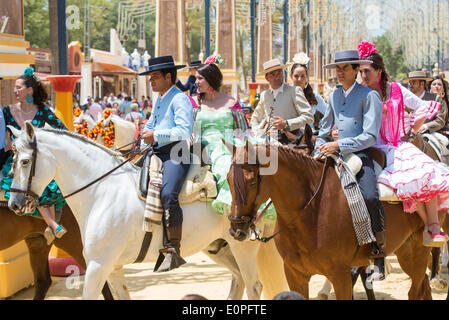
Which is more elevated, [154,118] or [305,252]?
[154,118]

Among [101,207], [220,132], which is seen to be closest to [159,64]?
[220,132]

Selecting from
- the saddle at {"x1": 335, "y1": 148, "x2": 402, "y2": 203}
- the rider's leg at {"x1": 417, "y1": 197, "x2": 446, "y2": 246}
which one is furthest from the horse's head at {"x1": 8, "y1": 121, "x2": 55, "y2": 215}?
the rider's leg at {"x1": 417, "y1": 197, "x2": 446, "y2": 246}

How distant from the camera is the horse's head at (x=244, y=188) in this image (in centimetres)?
455

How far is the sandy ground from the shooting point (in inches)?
299

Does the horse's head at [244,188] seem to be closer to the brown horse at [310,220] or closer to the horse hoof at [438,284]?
the brown horse at [310,220]

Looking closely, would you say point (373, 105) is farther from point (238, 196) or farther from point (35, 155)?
point (35, 155)

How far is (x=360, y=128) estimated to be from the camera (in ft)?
17.7

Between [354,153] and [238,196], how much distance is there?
1416mm

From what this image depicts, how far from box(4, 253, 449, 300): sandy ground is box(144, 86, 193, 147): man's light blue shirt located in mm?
2597

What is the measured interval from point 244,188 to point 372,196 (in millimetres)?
1285

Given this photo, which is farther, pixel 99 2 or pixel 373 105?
pixel 99 2

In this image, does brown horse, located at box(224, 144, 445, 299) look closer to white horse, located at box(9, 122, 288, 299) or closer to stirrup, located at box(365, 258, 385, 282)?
stirrup, located at box(365, 258, 385, 282)

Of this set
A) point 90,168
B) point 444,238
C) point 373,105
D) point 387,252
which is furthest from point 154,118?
point 444,238

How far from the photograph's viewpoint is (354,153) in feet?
17.7
